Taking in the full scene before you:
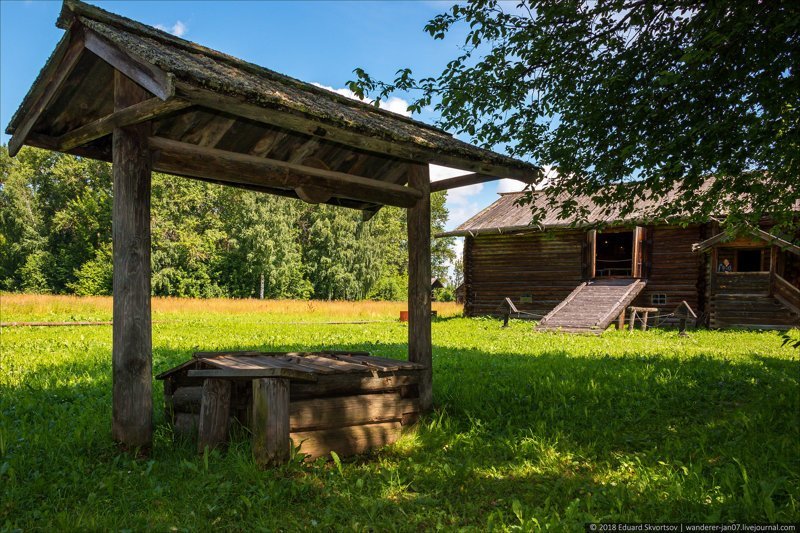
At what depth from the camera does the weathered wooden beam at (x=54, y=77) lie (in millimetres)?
4855

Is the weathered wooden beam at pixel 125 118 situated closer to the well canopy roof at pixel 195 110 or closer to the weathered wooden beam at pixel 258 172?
the well canopy roof at pixel 195 110

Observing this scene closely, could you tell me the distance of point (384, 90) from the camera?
7.42 m

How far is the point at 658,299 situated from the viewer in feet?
66.0

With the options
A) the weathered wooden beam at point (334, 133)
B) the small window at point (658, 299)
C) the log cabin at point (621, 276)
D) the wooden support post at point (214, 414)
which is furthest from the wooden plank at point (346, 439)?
the small window at point (658, 299)

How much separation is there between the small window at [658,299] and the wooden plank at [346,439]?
17.4 metres

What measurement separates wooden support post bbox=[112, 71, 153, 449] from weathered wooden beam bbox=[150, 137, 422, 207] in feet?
0.77

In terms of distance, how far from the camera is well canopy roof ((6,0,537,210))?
416 cm

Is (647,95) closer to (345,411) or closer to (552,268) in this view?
(345,411)

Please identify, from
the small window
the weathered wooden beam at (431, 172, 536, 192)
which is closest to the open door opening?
the small window

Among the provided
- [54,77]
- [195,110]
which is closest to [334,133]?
[195,110]

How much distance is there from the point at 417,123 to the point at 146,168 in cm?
372

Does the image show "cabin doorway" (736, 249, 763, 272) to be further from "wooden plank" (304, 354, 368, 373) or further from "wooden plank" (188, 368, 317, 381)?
"wooden plank" (188, 368, 317, 381)

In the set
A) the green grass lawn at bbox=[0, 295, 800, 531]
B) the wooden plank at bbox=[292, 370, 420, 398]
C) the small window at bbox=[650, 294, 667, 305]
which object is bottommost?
the green grass lawn at bbox=[0, 295, 800, 531]

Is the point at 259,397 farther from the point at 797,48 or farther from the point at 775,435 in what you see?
the point at 797,48
